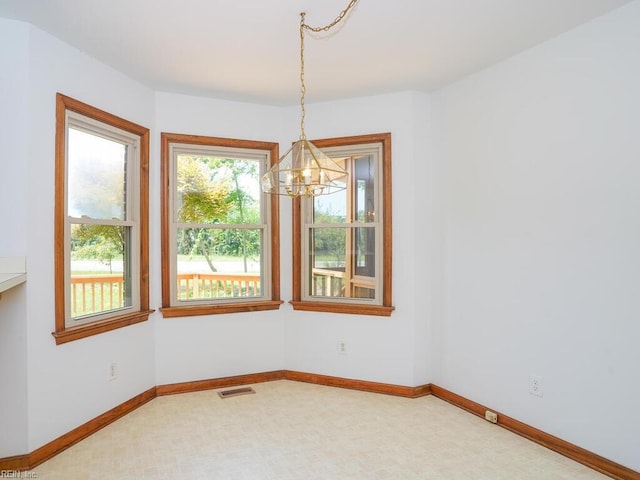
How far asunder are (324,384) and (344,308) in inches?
28.3

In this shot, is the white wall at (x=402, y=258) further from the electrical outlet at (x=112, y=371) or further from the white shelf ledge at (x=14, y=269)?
the white shelf ledge at (x=14, y=269)

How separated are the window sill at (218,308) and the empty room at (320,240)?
0.07 ft

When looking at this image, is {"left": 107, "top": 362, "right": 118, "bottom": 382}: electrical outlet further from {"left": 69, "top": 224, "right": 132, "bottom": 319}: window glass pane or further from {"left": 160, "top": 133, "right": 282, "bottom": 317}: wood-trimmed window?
{"left": 160, "top": 133, "right": 282, "bottom": 317}: wood-trimmed window

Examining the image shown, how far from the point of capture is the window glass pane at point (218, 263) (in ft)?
12.7

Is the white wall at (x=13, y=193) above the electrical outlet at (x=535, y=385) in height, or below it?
above

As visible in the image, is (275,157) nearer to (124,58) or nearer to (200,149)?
(200,149)

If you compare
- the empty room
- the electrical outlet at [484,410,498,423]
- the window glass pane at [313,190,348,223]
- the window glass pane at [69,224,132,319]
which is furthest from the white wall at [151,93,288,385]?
the electrical outlet at [484,410,498,423]

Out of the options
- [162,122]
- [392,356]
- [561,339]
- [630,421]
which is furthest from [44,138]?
[630,421]

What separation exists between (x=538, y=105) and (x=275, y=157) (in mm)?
2200

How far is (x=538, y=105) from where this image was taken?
289cm

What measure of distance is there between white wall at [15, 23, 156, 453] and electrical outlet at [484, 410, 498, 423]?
2.74 meters

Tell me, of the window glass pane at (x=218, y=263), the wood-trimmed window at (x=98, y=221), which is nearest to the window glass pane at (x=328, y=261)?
the window glass pane at (x=218, y=263)

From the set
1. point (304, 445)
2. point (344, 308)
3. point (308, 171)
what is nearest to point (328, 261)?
point (344, 308)

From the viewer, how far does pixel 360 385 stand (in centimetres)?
382
